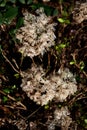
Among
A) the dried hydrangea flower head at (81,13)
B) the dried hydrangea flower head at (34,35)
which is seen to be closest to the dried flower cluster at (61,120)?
the dried hydrangea flower head at (34,35)

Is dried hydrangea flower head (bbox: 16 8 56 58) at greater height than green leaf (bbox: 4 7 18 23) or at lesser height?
lesser

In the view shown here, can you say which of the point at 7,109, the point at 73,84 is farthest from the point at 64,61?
the point at 7,109

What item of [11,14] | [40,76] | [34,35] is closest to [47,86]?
[40,76]

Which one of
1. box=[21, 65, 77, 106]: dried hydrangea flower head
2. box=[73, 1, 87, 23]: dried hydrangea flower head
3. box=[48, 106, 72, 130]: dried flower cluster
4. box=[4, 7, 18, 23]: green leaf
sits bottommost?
box=[48, 106, 72, 130]: dried flower cluster

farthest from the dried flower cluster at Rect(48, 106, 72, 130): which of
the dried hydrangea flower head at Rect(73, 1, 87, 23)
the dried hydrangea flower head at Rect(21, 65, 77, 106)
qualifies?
the dried hydrangea flower head at Rect(73, 1, 87, 23)

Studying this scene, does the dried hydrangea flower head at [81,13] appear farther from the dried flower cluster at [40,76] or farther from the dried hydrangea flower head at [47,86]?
the dried hydrangea flower head at [47,86]

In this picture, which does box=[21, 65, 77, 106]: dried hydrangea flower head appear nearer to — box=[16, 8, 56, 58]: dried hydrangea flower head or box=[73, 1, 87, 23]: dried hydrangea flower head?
box=[16, 8, 56, 58]: dried hydrangea flower head

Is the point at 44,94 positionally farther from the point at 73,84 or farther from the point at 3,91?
the point at 3,91
